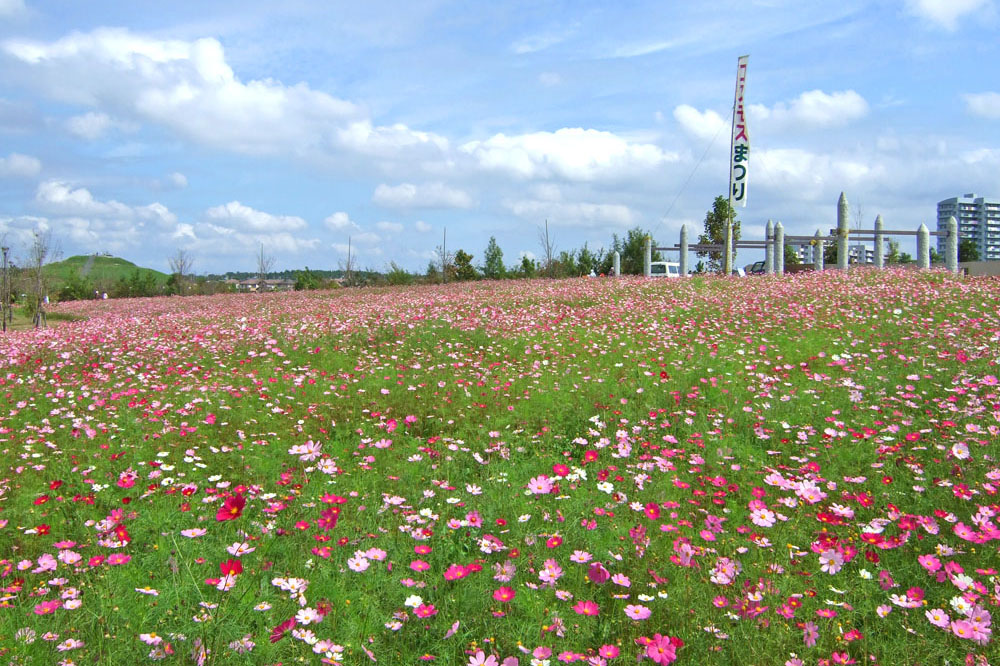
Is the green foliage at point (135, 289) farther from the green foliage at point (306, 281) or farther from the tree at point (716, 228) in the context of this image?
the tree at point (716, 228)

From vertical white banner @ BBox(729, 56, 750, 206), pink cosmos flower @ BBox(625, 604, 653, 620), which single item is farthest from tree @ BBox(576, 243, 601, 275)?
pink cosmos flower @ BBox(625, 604, 653, 620)

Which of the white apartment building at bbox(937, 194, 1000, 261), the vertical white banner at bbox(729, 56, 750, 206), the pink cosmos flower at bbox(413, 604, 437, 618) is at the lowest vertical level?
the pink cosmos flower at bbox(413, 604, 437, 618)

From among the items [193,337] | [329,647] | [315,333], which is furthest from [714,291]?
[329,647]

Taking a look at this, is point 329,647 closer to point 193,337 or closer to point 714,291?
point 193,337

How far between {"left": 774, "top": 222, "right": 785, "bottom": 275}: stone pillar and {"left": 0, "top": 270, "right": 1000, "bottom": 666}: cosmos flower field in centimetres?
1547

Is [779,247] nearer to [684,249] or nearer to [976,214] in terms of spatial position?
[684,249]

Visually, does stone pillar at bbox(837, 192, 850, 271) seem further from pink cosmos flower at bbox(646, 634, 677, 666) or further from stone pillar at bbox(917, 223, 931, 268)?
pink cosmos flower at bbox(646, 634, 677, 666)

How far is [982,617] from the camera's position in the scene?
2668 millimetres

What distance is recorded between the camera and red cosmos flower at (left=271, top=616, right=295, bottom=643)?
7.63ft

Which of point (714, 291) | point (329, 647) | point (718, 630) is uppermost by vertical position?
point (714, 291)

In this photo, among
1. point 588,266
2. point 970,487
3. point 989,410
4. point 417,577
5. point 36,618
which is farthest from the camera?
point 588,266

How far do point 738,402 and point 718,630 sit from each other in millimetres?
3995

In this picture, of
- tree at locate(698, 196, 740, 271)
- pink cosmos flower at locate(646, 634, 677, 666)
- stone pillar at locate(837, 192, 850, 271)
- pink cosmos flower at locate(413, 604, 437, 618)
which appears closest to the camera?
pink cosmos flower at locate(646, 634, 677, 666)

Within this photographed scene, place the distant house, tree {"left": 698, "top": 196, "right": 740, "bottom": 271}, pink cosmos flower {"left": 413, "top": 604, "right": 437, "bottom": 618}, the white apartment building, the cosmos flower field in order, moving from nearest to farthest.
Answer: pink cosmos flower {"left": 413, "top": 604, "right": 437, "bottom": 618}, the cosmos flower field, tree {"left": 698, "top": 196, "right": 740, "bottom": 271}, the distant house, the white apartment building
